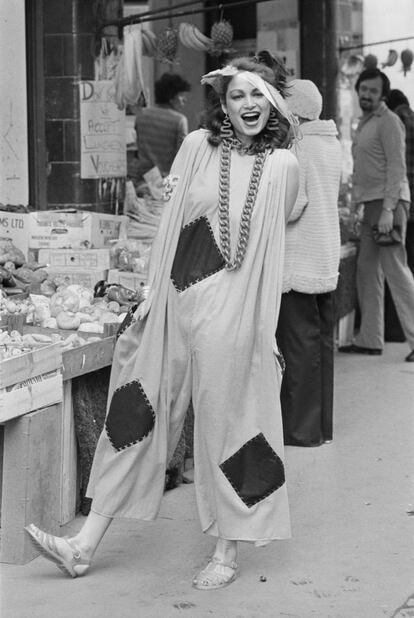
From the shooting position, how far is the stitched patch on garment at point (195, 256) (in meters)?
4.29

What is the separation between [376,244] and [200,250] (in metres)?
4.48

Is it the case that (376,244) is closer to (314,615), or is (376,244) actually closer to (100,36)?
(100,36)

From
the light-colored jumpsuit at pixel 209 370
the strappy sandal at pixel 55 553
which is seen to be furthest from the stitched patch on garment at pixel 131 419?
the strappy sandal at pixel 55 553

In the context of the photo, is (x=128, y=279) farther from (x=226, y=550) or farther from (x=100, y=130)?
(x=226, y=550)

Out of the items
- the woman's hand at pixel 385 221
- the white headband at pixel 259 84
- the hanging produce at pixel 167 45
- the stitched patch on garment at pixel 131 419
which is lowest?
the stitched patch on garment at pixel 131 419

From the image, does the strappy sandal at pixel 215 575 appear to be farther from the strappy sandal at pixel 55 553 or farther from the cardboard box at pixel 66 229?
the cardboard box at pixel 66 229

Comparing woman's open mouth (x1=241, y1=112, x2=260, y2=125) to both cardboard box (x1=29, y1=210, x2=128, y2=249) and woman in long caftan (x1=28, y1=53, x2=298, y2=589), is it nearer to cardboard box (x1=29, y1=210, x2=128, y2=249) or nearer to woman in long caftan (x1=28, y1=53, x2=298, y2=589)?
woman in long caftan (x1=28, y1=53, x2=298, y2=589)

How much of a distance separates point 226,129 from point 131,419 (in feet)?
3.52

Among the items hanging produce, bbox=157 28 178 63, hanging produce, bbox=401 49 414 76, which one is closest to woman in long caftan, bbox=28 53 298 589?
hanging produce, bbox=157 28 178 63

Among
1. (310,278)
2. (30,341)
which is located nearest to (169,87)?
(310,278)

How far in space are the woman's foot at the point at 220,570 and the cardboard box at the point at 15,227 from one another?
2828 mm

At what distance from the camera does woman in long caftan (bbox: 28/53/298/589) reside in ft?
13.9

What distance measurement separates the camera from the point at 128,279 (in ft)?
21.4

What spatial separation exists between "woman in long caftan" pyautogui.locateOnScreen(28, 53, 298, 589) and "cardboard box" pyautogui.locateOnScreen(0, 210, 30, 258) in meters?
2.43
